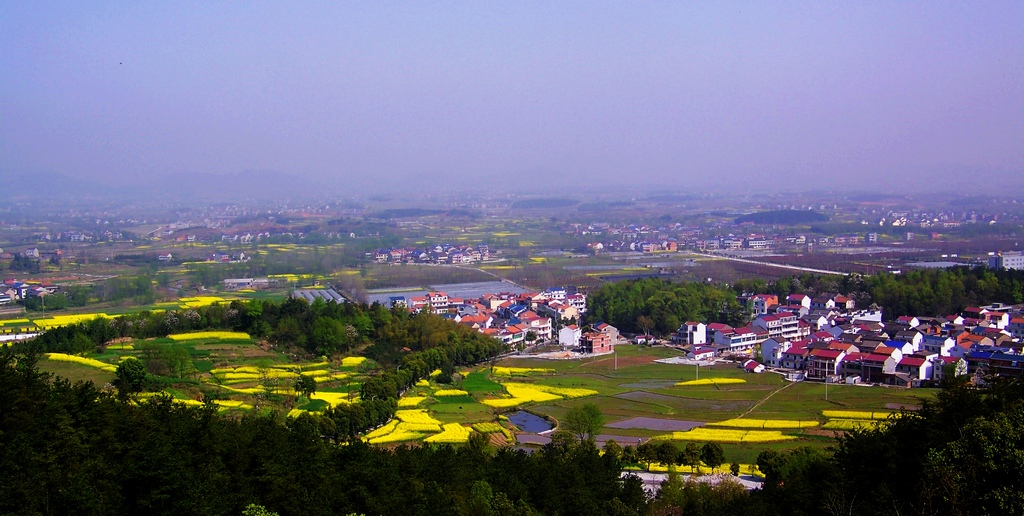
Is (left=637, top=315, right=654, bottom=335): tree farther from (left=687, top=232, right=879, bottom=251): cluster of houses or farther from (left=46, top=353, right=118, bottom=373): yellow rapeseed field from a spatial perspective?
(left=687, top=232, right=879, bottom=251): cluster of houses

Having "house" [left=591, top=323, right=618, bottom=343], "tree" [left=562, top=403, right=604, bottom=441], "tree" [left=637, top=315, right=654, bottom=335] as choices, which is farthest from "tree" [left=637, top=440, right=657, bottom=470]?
"tree" [left=637, top=315, right=654, bottom=335]

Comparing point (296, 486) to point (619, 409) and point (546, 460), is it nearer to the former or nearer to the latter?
point (546, 460)

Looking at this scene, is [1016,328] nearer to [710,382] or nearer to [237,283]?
[710,382]

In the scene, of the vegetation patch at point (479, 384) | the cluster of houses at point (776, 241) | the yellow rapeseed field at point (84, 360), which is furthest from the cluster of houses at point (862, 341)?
the cluster of houses at point (776, 241)

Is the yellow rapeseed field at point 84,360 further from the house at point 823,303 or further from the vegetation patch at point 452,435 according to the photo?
the house at point 823,303

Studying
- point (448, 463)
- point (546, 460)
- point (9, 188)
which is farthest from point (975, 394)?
point (9, 188)
